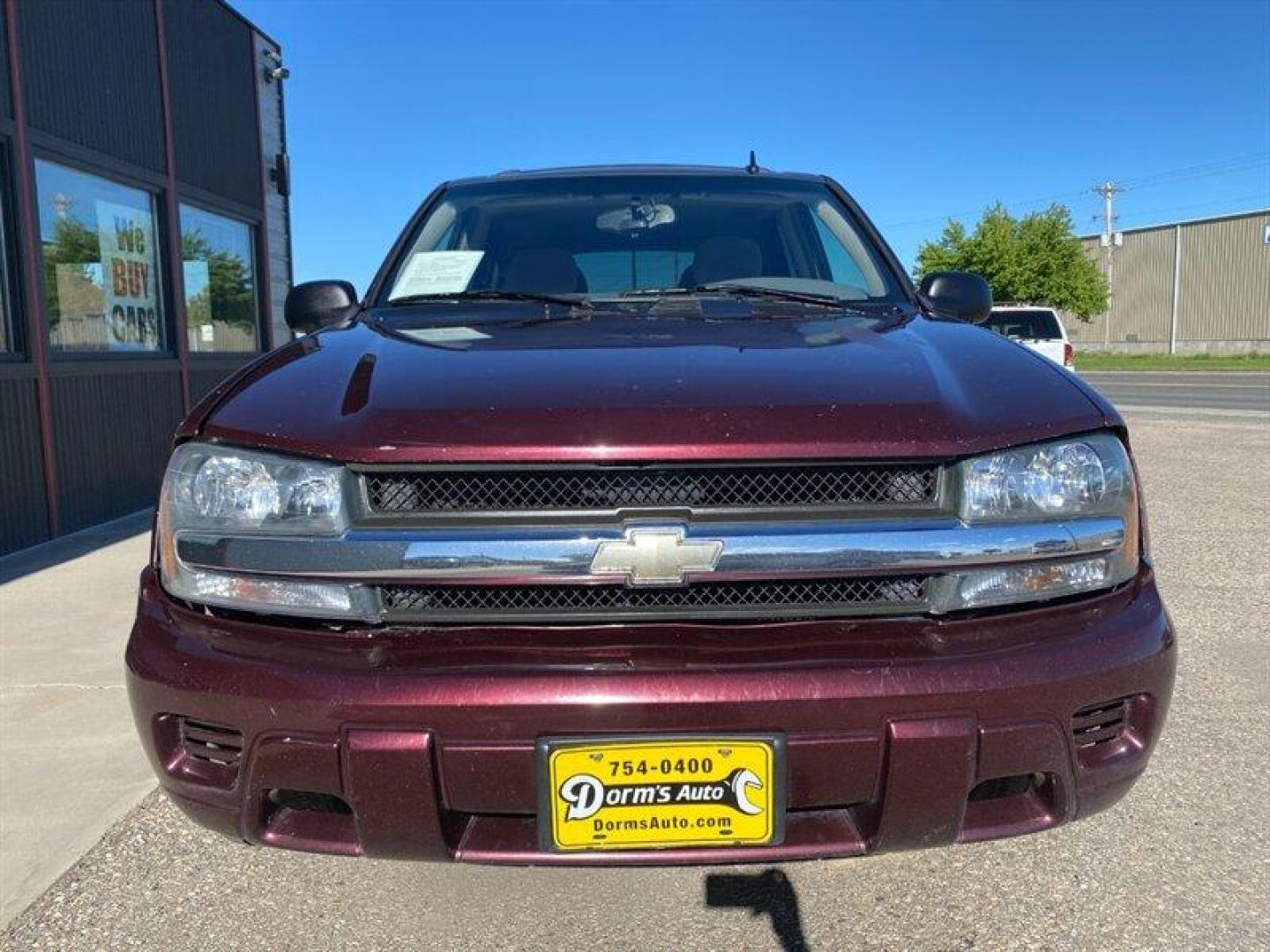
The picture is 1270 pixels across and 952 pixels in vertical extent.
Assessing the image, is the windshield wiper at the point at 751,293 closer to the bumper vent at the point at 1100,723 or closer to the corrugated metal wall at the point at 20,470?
the bumper vent at the point at 1100,723

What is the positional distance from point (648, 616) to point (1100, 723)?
32.9 inches

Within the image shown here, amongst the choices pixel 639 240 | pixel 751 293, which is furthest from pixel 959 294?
pixel 639 240

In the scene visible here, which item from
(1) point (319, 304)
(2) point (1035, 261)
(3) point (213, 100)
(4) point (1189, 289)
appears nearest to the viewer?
(1) point (319, 304)

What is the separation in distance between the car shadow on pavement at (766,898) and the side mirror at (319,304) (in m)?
1.80

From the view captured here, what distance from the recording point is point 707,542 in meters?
1.73

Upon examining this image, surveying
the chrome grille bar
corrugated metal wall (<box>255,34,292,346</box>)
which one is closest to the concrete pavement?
the chrome grille bar

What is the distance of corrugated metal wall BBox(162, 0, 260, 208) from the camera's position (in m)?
8.79

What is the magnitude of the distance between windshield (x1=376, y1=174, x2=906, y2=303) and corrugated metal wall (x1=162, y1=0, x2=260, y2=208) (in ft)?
21.6

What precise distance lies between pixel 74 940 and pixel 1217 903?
256cm

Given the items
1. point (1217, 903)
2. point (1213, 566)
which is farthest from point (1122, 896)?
point (1213, 566)

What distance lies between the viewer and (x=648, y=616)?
5.80 ft

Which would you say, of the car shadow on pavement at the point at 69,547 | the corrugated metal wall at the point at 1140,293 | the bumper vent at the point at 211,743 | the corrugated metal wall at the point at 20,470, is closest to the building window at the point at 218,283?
the car shadow on pavement at the point at 69,547

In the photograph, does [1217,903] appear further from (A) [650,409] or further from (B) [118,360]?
(B) [118,360]

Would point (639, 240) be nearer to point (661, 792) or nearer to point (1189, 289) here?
point (661, 792)
